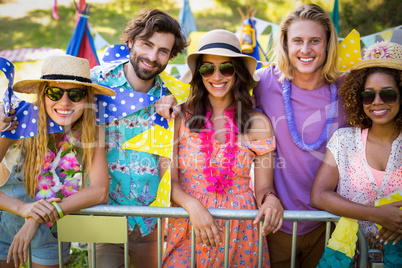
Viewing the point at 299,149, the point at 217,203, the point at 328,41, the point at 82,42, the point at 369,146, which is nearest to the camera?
the point at 369,146

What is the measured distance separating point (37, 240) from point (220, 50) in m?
1.75

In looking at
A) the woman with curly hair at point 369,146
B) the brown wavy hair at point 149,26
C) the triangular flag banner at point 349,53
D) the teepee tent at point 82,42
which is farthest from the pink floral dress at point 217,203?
the teepee tent at point 82,42

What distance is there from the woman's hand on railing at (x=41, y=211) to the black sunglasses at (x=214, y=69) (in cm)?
128

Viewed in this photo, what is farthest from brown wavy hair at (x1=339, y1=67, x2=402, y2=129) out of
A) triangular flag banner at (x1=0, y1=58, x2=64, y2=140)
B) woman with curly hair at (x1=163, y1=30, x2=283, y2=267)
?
triangular flag banner at (x1=0, y1=58, x2=64, y2=140)

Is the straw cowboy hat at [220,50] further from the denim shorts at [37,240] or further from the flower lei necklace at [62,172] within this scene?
the denim shorts at [37,240]

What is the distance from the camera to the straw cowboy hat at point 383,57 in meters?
2.32

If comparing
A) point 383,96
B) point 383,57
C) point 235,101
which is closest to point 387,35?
point 383,57

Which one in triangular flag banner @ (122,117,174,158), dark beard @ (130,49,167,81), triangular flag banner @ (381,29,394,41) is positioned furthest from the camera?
triangular flag banner @ (381,29,394,41)

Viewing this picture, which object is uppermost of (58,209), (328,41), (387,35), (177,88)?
(387,35)

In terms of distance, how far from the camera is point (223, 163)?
2.51 meters

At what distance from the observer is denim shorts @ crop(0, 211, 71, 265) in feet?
7.93

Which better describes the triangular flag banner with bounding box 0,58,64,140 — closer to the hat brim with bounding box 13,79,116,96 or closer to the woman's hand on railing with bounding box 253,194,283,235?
the hat brim with bounding box 13,79,116,96

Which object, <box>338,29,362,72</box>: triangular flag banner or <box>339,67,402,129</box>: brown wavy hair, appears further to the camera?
<box>338,29,362,72</box>: triangular flag banner

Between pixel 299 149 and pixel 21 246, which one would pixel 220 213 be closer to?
pixel 299 149
